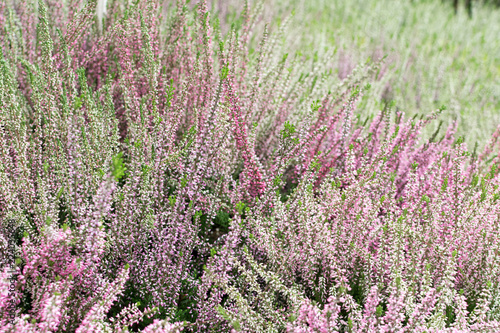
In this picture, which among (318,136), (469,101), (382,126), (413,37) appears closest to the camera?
(318,136)

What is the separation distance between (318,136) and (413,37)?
4360 millimetres

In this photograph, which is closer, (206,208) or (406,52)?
(206,208)

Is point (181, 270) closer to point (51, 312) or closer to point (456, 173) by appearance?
point (51, 312)

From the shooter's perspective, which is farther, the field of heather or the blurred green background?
the blurred green background

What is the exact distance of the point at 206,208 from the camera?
2.24 m

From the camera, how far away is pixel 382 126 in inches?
115

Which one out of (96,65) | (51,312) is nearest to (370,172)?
(51,312)

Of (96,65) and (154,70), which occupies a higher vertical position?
(154,70)

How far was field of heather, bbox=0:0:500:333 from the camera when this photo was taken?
5.32 ft

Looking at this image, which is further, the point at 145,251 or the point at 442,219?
the point at 442,219

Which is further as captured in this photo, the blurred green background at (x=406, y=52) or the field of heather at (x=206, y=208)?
the blurred green background at (x=406, y=52)

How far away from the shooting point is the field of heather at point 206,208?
1622 mm

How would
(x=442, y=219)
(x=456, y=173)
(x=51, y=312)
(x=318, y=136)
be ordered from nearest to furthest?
(x=51, y=312) < (x=442, y=219) < (x=456, y=173) < (x=318, y=136)

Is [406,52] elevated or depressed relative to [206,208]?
elevated
